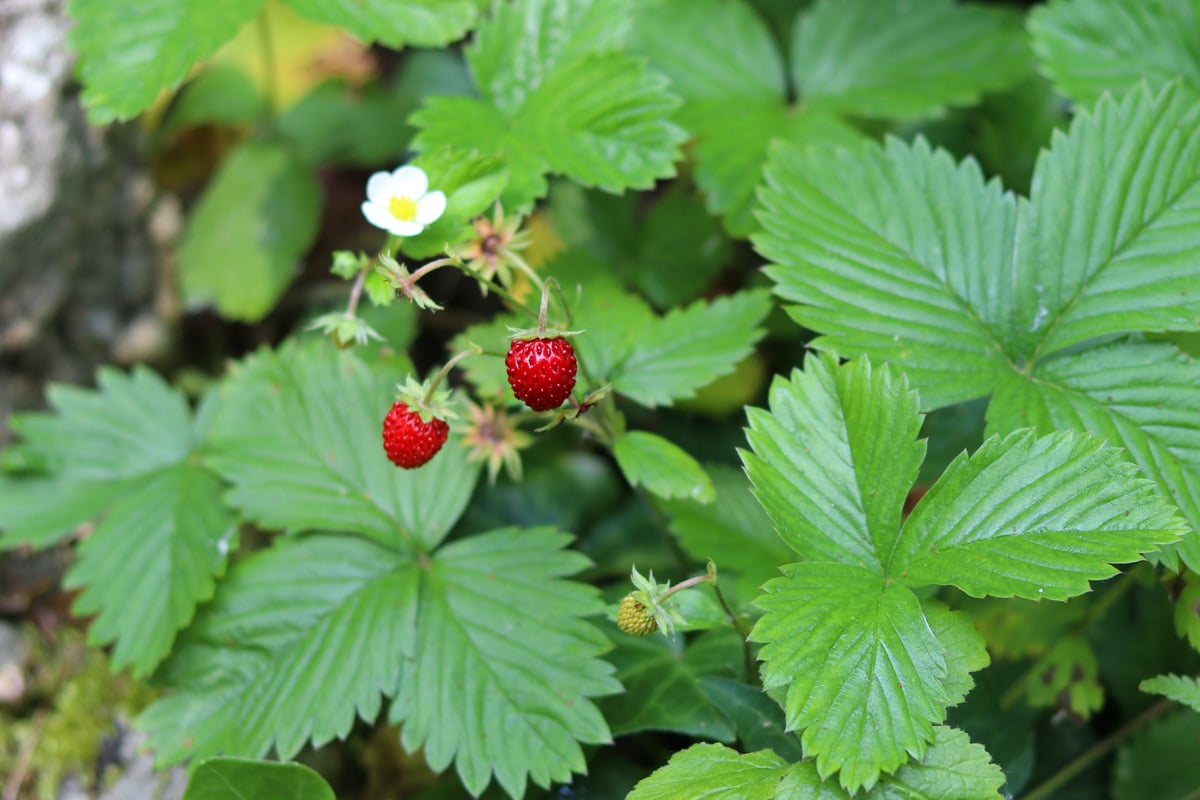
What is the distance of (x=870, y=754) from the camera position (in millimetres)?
1365

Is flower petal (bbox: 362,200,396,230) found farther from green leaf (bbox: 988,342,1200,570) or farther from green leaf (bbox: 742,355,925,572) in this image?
green leaf (bbox: 988,342,1200,570)

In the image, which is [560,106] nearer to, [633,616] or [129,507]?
[633,616]

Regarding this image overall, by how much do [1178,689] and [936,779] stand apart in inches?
17.8

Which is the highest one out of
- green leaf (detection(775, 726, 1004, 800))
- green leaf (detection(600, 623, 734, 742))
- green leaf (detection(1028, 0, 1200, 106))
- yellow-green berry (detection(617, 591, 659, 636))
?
green leaf (detection(1028, 0, 1200, 106))

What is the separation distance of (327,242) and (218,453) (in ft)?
4.18

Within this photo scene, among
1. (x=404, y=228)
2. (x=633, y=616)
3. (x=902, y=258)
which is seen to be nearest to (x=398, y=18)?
(x=404, y=228)

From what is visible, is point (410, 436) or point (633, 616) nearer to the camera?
point (633, 616)

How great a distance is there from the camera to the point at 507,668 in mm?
1768

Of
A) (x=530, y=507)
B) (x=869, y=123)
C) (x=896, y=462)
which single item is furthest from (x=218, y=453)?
(x=869, y=123)

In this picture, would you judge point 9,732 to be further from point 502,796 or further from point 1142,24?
point 1142,24

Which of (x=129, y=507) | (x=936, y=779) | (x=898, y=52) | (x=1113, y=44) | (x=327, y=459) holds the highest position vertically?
(x=1113, y=44)

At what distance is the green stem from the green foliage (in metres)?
1.46

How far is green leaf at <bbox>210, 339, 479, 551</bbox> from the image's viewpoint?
1956 millimetres

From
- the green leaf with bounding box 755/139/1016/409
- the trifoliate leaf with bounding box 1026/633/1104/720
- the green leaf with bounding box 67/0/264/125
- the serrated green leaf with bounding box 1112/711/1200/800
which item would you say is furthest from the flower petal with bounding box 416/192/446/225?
the serrated green leaf with bounding box 1112/711/1200/800
